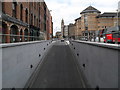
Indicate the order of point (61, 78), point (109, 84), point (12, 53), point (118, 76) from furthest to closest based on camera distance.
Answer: point (61, 78) < point (12, 53) < point (109, 84) < point (118, 76)

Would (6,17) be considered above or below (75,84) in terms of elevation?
above

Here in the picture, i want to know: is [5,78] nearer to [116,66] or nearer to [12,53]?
[12,53]

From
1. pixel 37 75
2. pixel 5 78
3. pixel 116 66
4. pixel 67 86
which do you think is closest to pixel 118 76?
pixel 116 66

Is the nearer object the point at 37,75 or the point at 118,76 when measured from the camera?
the point at 118,76

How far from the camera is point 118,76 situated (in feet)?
12.6

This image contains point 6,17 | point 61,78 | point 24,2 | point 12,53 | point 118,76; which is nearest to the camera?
point 118,76

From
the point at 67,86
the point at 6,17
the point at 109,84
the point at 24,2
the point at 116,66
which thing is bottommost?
the point at 67,86

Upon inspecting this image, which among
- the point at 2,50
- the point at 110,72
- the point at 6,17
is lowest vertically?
the point at 110,72

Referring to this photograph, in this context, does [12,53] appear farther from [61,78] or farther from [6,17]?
[6,17]

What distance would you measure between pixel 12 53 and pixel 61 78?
184 inches

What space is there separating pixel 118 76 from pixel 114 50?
32.8 inches

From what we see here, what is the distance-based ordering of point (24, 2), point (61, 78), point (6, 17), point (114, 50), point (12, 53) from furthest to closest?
point (24, 2) < point (6, 17) < point (61, 78) < point (12, 53) < point (114, 50)

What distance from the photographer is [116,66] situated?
400 cm

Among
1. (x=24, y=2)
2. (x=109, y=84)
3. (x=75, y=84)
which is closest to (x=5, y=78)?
(x=109, y=84)
